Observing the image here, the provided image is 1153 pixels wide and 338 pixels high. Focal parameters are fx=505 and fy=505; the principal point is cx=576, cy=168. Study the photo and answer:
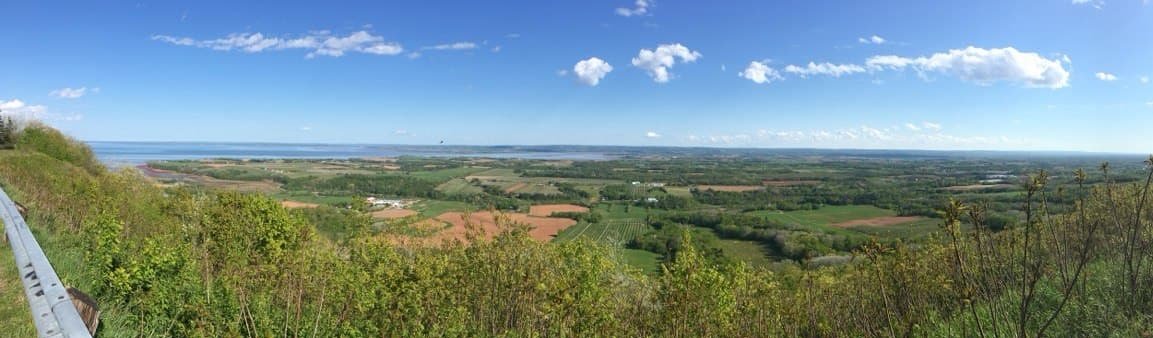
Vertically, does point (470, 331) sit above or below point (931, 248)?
below

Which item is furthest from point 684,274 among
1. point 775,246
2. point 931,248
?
point 775,246

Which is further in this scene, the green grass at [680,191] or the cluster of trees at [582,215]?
the green grass at [680,191]

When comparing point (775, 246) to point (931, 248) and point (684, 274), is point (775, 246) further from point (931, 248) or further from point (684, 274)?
point (684, 274)

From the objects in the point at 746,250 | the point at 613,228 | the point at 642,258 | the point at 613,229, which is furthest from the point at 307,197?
the point at 746,250

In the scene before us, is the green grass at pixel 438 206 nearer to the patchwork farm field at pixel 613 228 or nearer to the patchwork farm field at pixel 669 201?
the patchwork farm field at pixel 669 201

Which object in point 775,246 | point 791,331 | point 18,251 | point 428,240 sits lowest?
point 775,246

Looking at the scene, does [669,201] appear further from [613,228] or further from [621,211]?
[613,228]

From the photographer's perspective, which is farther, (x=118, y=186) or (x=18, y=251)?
(x=118, y=186)

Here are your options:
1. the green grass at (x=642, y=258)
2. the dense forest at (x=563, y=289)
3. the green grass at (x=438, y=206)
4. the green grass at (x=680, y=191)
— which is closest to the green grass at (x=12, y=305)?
the dense forest at (x=563, y=289)
